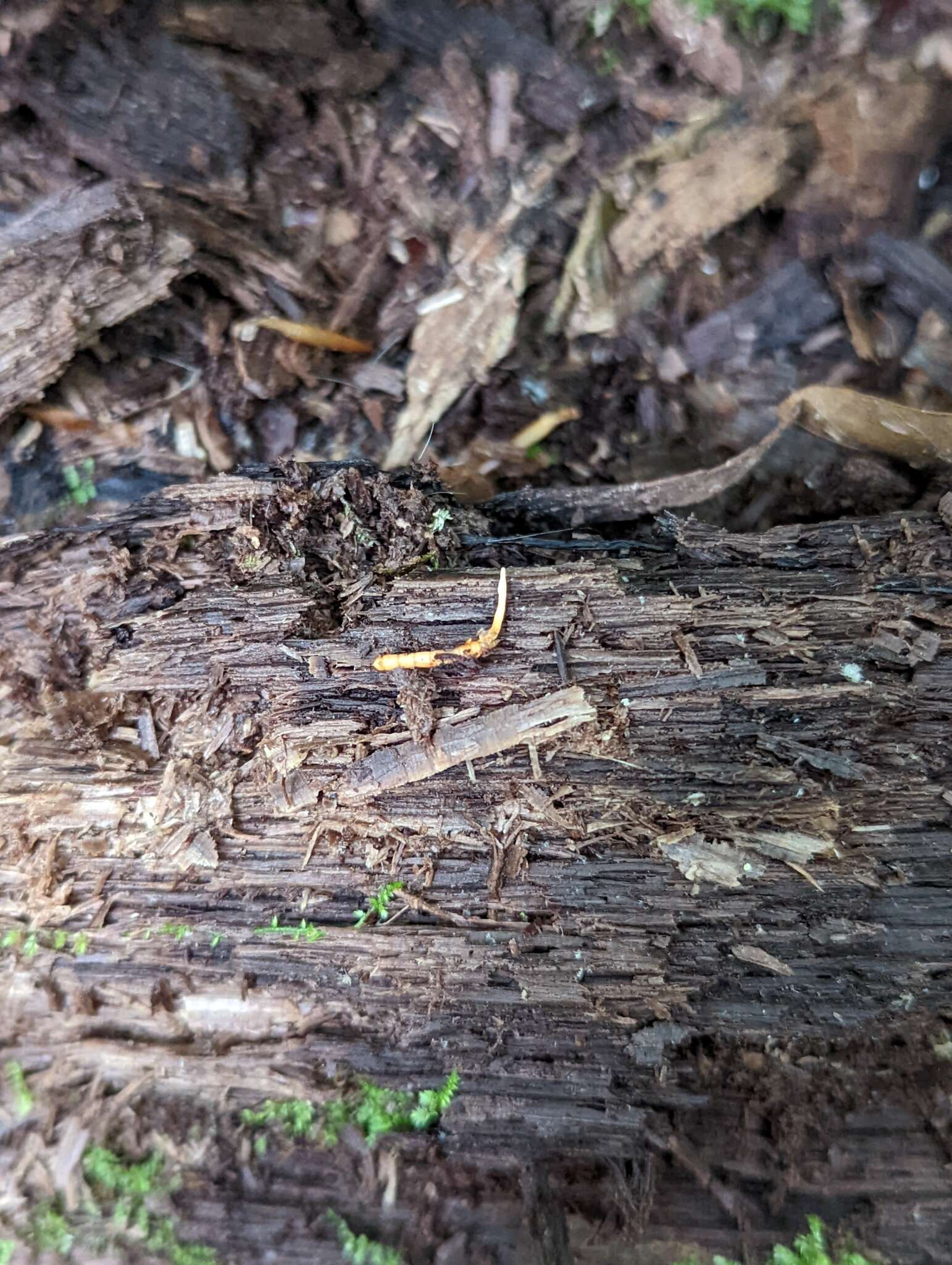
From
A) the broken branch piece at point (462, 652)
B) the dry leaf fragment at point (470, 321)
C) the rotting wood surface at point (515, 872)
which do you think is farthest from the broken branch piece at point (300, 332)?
the broken branch piece at point (462, 652)

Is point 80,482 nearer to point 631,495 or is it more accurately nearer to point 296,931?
point 296,931

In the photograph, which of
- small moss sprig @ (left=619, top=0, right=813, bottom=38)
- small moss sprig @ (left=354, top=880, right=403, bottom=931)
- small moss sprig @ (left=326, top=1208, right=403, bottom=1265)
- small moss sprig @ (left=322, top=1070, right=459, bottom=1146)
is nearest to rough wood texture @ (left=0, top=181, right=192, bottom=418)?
small moss sprig @ (left=619, top=0, right=813, bottom=38)

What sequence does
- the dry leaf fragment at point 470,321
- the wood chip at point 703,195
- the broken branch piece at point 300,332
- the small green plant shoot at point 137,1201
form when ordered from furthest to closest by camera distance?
1. the broken branch piece at point 300,332
2. the dry leaf fragment at point 470,321
3. the wood chip at point 703,195
4. the small green plant shoot at point 137,1201

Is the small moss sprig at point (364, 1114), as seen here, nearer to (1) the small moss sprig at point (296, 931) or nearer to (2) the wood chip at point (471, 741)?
(1) the small moss sprig at point (296, 931)

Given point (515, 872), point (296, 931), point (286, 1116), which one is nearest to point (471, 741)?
→ point (515, 872)

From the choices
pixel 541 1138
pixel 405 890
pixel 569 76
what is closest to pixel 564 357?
pixel 569 76

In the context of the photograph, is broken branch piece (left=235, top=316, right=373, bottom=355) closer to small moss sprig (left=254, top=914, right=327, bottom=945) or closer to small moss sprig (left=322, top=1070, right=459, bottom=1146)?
small moss sprig (left=254, top=914, right=327, bottom=945)
